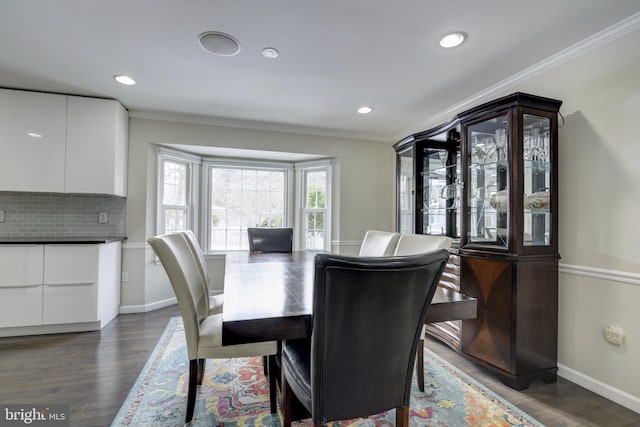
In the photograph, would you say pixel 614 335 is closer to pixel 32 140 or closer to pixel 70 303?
pixel 70 303

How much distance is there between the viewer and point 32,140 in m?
3.00

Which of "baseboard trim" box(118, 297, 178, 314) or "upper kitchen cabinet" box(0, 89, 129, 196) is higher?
"upper kitchen cabinet" box(0, 89, 129, 196)

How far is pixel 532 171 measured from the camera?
220 cm

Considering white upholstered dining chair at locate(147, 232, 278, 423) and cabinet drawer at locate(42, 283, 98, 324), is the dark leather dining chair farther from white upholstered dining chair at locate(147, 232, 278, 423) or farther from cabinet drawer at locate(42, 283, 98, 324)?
cabinet drawer at locate(42, 283, 98, 324)

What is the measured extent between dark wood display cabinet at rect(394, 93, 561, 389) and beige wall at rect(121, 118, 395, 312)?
1.98m

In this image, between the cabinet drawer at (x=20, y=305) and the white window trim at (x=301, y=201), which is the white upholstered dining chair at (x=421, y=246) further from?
the cabinet drawer at (x=20, y=305)

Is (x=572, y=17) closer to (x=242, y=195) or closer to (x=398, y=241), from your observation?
(x=398, y=241)

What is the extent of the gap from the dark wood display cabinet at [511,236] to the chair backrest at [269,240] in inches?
73.3

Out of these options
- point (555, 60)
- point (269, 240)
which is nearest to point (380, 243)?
point (269, 240)

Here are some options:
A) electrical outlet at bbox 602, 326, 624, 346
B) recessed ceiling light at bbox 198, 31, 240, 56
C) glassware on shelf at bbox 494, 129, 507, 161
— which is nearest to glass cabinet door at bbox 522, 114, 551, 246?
glassware on shelf at bbox 494, 129, 507, 161

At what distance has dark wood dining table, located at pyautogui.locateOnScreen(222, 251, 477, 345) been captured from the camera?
1094 millimetres

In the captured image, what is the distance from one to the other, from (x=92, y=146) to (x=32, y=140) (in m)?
0.51

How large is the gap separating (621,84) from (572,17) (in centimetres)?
55

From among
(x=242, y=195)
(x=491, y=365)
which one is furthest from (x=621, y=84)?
(x=242, y=195)
